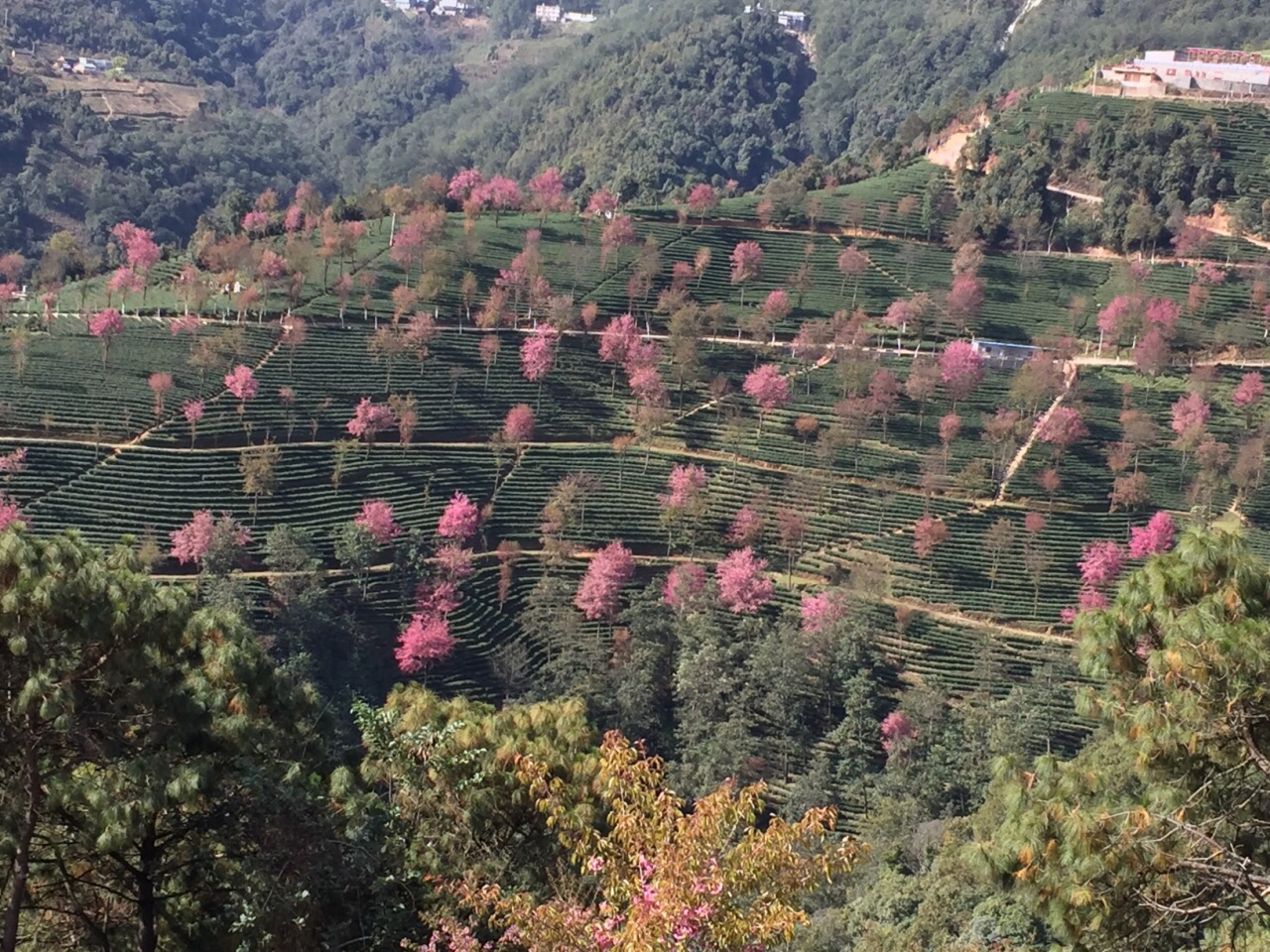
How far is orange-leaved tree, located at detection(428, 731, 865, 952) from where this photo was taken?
9.08 m

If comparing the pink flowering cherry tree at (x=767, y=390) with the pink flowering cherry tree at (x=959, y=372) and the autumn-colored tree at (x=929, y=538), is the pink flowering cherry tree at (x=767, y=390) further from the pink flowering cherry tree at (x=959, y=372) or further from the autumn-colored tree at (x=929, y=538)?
the autumn-colored tree at (x=929, y=538)

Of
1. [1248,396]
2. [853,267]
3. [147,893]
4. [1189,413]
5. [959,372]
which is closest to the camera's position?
[147,893]

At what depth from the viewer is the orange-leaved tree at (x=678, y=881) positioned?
908 cm

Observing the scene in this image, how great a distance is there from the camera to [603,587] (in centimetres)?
3716

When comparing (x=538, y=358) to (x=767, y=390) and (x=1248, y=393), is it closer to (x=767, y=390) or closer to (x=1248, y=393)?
(x=767, y=390)

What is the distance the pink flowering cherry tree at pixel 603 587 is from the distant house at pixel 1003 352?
16.8 meters

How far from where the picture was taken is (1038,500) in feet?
138

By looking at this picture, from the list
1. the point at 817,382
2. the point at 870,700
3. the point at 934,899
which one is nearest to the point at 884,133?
the point at 817,382

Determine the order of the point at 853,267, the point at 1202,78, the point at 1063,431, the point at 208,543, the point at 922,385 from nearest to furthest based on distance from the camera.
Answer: the point at 208,543, the point at 1063,431, the point at 922,385, the point at 853,267, the point at 1202,78

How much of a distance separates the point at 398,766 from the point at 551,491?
28.2 m

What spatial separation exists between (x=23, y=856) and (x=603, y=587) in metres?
26.6

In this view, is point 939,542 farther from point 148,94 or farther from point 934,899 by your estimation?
point 148,94

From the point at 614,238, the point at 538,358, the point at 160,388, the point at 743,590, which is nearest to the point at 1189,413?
the point at 743,590

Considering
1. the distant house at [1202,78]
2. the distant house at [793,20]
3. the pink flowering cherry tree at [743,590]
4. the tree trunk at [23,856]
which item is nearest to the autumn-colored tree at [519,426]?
the pink flowering cherry tree at [743,590]
